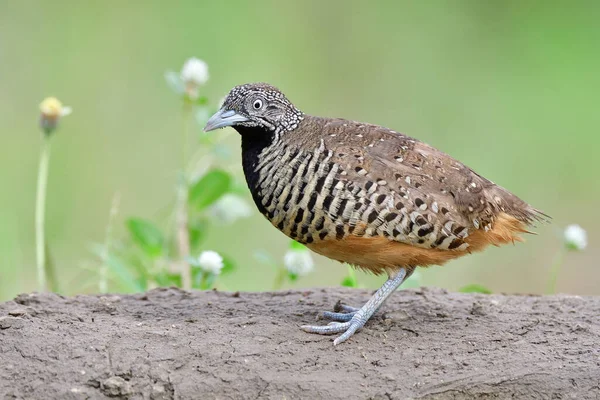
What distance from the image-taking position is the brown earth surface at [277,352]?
15.9 ft

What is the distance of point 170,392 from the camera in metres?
4.78

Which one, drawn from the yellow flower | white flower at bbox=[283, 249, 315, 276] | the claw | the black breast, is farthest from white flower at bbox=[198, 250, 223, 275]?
the yellow flower

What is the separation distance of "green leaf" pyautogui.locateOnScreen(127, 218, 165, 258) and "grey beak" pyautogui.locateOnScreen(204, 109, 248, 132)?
1.71m

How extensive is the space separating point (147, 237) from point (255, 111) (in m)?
1.83

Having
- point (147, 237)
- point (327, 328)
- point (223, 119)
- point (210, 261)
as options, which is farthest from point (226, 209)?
point (327, 328)

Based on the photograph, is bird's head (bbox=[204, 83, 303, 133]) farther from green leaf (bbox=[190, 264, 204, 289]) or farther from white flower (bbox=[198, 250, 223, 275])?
green leaf (bbox=[190, 264, 204, 289])

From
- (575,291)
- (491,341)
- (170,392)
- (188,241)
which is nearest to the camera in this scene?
(170,392)

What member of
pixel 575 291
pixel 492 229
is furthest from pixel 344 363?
pixel 575 291

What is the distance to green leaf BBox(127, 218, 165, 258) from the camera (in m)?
7.16

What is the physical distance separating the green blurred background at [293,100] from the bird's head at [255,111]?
377cm

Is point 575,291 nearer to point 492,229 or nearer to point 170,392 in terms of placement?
point 492,229

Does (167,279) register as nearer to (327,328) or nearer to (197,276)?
(197,276)

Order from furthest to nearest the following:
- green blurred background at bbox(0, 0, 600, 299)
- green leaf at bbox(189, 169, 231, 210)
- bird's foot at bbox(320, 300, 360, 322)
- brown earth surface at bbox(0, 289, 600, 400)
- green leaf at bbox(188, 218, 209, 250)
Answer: green blurred background at bbox(0, 0, 600, 299)
green leaf at bbox(188, 218, 209, 250)
green leaf at bbox(189, 169, 231, 210)
bird's foot at bbox(320, 300, 360, 322)
brown earth surface at bbox(0, 289, 600, 400)

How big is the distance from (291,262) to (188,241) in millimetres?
950
